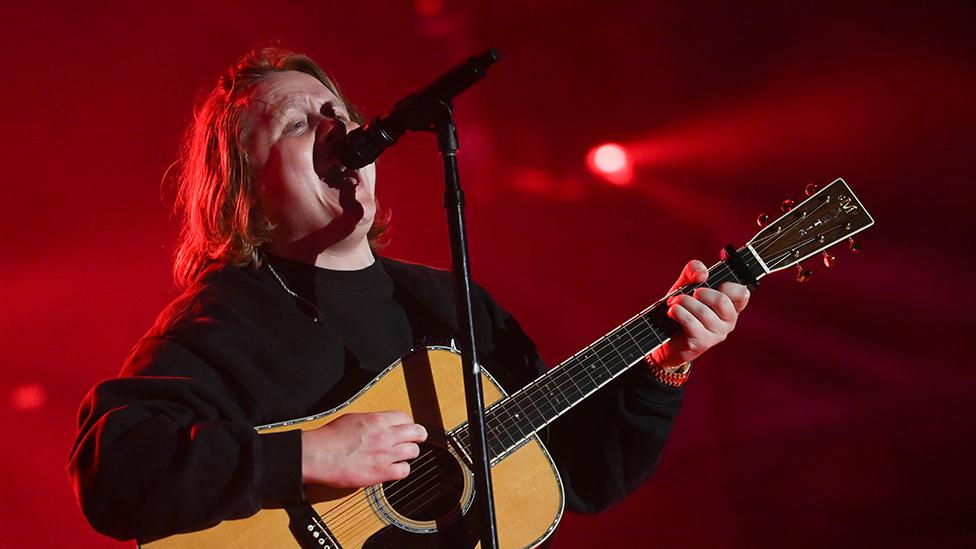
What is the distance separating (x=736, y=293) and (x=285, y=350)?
1.07 meters

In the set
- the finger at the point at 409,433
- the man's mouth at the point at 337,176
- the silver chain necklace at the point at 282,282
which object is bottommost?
the finger at the point at 409,433

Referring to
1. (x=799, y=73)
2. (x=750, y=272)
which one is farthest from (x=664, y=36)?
(x=750, y=272)

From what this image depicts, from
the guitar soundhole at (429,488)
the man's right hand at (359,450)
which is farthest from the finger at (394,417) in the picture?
the guitar soundhole at (429,488)

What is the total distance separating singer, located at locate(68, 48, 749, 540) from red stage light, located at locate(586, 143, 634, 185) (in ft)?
4.79

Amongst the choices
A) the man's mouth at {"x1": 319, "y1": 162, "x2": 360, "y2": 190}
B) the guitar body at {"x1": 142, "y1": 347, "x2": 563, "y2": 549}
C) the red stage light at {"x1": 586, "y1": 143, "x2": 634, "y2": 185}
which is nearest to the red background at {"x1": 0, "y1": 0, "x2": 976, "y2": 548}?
the red stage light at {"x1": 586, "y1": 143, "x2": 634, "y2": 185}

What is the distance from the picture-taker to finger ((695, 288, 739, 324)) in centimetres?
178

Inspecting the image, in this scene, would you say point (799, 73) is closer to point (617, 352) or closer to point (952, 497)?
point (952, 497)

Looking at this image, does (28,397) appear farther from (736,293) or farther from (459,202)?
(736,293)

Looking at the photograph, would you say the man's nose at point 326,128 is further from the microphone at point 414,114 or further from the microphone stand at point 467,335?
the microphone stand at point 467,335

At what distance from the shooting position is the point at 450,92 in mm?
1379

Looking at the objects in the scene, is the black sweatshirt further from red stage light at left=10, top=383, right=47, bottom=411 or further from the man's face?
red stage light at left=10, top=383, right=47, bottom=411

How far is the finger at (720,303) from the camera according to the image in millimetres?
1783

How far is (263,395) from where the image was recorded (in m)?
1.64

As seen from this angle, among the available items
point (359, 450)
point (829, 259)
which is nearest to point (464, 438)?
point (359, 450)
